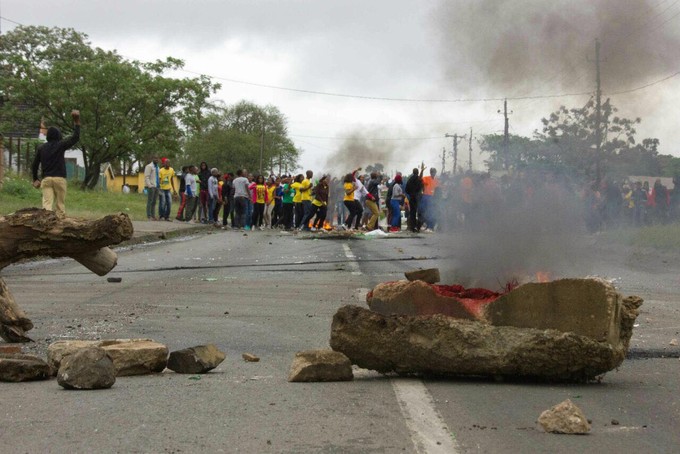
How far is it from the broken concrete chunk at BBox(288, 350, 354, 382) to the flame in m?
2.36

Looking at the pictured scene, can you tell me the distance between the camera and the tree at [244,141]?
109 m

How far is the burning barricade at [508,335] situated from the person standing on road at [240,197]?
29.7 metres

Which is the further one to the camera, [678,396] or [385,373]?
[385,373]

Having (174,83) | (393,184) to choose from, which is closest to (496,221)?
(393,184)

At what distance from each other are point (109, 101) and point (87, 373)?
54.3 meters

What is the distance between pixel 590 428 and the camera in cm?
535

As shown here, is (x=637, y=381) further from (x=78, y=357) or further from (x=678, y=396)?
(x=78, y=357)

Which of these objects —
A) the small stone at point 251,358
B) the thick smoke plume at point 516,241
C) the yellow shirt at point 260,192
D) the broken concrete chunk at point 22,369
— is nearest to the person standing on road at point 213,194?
the yellow shirt at point 260,192

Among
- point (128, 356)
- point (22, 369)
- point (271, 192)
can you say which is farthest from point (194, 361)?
point (271, 192)

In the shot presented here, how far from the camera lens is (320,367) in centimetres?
672

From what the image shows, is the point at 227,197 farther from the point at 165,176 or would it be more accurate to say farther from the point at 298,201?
the point at 165,176

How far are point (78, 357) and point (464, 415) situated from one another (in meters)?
2.49

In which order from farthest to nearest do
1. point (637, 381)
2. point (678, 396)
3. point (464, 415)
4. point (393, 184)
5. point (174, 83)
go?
point (174, 83) < point (393, 184) < point (637, 381) < point (678, 396) < point (464, 415)

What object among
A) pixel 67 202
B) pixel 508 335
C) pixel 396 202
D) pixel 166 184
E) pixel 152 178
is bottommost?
pixel 508 335
